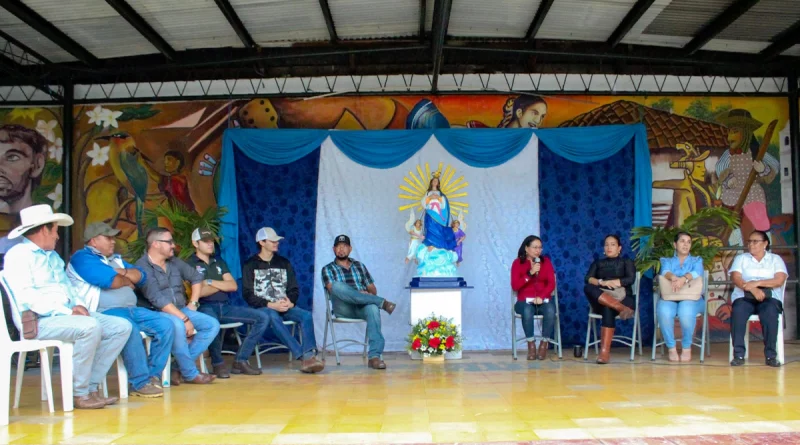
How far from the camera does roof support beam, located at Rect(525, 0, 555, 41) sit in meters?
8.08

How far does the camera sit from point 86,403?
5027 mm

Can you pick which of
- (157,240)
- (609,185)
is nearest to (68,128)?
(157,240)

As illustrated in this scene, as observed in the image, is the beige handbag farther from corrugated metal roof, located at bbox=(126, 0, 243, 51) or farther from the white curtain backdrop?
corrugated metal roof, located at bbox=(126, 0, 243, 51)

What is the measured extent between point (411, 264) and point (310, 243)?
3.61 ft

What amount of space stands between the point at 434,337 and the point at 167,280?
248 centimetres

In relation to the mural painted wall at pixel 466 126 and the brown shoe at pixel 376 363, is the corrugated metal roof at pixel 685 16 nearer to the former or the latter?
the mural painted wall at pixel 466 126

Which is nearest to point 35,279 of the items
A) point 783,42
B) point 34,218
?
point 34,218

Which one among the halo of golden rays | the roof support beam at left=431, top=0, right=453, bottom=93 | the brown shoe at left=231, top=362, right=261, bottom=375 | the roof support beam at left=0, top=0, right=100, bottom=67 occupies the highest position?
the roof support beam at left=0, top=0, right=100, bottom=67

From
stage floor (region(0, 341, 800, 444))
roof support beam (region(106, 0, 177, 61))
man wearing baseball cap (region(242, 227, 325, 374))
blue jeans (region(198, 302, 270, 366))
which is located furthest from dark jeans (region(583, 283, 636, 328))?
roof support beam (region(106, 0, 177, 61))

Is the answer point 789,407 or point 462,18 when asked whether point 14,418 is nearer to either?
point 789,407

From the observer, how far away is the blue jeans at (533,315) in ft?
25.2

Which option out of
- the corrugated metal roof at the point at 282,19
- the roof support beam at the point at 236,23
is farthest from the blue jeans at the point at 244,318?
the corrugated metal roof at the point at 282,19

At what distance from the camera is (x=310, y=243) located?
8.94 metres

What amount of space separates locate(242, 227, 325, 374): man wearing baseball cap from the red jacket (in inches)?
76.6
